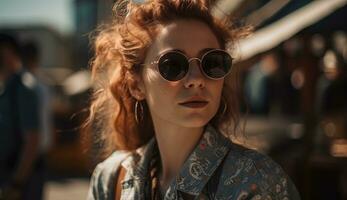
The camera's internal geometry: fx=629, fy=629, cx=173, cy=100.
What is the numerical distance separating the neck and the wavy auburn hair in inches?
4.6

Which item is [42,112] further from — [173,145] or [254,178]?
[254,178]

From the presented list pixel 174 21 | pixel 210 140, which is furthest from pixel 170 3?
pixel 210 140

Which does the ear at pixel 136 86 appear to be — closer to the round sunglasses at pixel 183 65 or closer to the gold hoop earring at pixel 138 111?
the gold hoop earring at pixel 138 111

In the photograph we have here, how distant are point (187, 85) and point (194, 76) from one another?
34 millimetres

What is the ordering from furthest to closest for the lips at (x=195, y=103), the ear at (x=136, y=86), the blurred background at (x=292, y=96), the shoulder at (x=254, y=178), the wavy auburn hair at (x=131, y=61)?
the blurred background at (x=292, y=96) < the ear at (x=136, y=86) < the wavy auburn hair at (x=131, y=61) < the lips at (x=195, y=103) < the shoulder at (x=254, y=178)

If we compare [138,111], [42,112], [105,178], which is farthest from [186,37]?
[42,112]

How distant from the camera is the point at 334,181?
5.17m

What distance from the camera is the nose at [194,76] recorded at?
179cm

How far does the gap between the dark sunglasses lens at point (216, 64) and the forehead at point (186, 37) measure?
3 centimetres

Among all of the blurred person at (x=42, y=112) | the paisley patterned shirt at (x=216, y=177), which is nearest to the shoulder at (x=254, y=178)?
the paisley patterned shirt at (x=216, y=177)

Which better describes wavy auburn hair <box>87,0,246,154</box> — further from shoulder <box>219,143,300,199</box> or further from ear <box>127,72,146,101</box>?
shoulder <box>219,143,300,199</box>

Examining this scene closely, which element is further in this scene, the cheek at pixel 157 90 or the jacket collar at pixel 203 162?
the cheek at pixel 157 90

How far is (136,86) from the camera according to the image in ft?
6.65

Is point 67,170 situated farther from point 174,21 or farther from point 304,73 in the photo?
point 174,21
